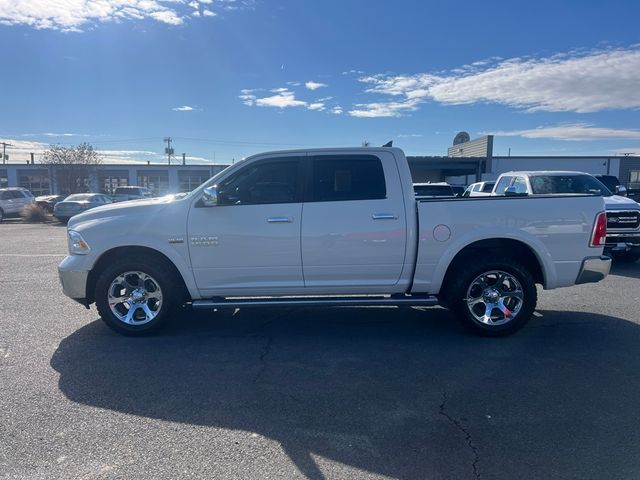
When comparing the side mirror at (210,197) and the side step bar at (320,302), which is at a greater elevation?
the side mirror at (210,197)

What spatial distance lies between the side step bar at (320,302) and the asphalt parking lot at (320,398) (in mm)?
421

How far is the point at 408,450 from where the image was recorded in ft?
10.1

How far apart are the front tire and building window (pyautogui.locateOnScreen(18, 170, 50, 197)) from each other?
165ft

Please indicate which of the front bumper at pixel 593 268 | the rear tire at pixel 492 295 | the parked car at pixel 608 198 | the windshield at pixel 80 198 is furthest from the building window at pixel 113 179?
the front bumper at pixel 593 268

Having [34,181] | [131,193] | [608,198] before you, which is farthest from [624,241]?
[34,181]

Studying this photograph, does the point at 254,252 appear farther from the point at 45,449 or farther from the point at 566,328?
the point at 566,328

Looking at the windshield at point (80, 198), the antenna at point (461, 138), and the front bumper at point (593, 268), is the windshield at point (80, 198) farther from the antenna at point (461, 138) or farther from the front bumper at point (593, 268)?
the antenna at point (461, 138)

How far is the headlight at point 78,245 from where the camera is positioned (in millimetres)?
5088

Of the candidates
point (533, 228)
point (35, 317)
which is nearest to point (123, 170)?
point (35, 317)

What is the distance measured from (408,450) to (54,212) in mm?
23621

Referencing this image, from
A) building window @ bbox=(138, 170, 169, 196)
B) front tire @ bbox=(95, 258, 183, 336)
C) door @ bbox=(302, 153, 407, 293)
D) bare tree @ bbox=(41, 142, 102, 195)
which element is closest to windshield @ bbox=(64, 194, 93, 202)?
bare tree @ bbox=(41, 142, 102, 195)


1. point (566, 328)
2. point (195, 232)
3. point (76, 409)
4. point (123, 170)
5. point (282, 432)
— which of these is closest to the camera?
point (282, 432)

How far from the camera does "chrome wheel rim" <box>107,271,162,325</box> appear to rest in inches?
203

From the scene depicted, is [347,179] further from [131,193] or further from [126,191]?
[126,191]
